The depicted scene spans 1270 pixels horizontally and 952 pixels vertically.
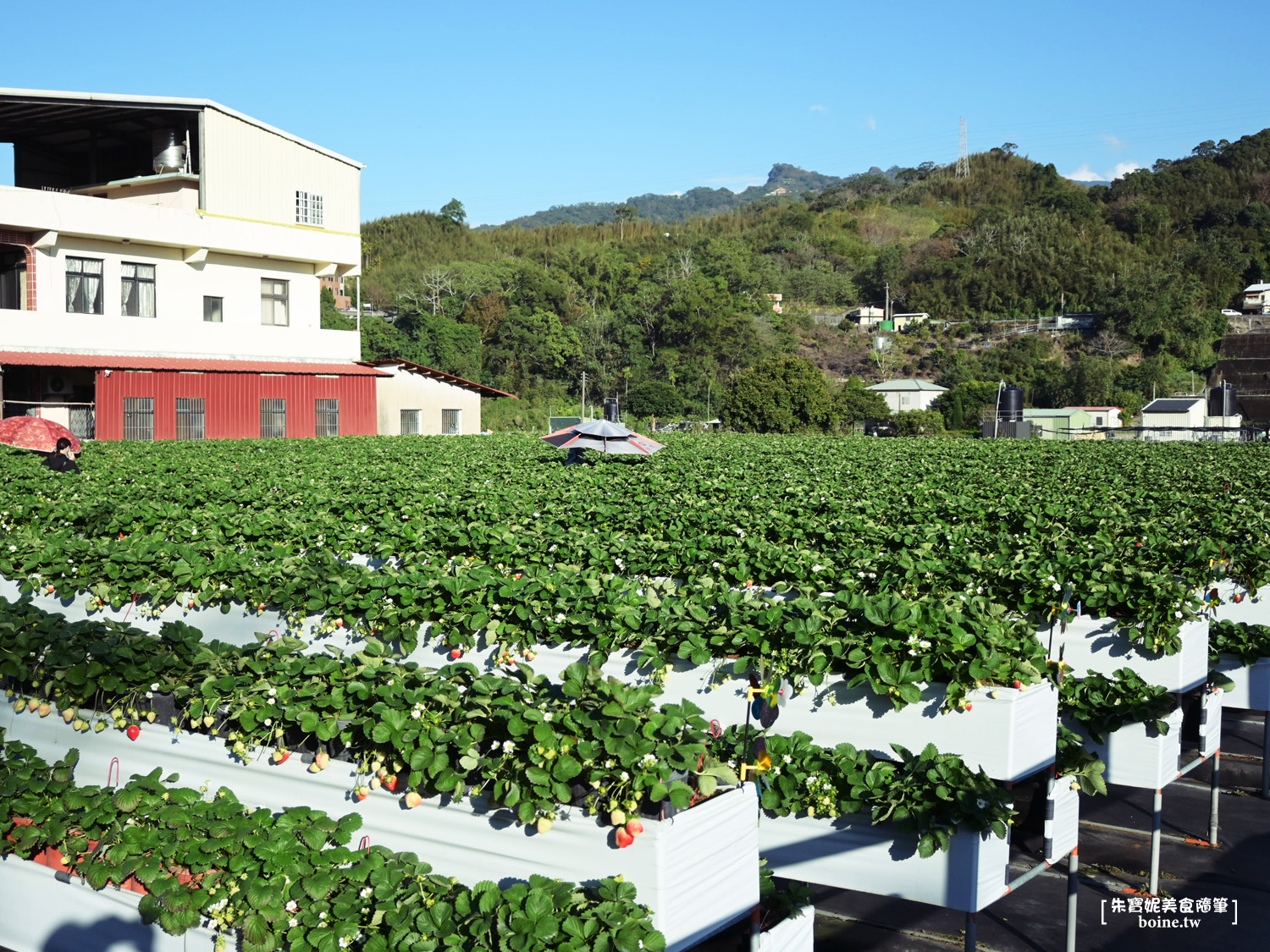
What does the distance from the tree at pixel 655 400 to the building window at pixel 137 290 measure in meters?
40.5

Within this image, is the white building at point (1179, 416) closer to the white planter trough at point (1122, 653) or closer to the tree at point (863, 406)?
the tree at point (863, 406)

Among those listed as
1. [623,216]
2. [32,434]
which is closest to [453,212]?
[623,216]

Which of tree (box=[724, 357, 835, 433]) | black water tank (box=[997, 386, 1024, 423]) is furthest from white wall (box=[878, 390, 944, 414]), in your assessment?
black water tank (box=[997, 386, 1024, 423])

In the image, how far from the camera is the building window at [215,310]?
31.3 metres

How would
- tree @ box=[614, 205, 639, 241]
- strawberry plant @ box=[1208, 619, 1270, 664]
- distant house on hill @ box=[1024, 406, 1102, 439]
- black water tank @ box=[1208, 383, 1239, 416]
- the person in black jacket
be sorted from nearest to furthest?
strawberry plant @ box=[1208, 619, 1270, 664], the person in black jacket, black water tank @ box=[1208, 383, 1239, 416], distant house on hill @ box=[1024, 406, 1102, 439], tree @ box=[614, 205, 639, 241]

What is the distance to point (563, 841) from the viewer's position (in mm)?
4000

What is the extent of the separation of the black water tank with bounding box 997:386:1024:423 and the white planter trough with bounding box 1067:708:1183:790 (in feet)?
118

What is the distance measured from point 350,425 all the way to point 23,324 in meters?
9.38

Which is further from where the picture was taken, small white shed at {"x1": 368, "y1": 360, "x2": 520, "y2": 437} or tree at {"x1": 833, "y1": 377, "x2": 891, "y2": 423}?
tree at {"x1": 833, "y1": 377, "x2": 891, "y2": 423}

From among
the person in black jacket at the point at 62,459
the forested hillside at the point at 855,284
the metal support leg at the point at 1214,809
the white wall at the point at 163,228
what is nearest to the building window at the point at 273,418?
the white wall at the point at 163,228

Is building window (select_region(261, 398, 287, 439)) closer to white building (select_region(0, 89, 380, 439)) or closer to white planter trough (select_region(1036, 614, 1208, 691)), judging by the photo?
white building (select_region(0, 89, 380, 439))

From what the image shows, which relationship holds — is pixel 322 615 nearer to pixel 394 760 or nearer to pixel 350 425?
pixel 394 760

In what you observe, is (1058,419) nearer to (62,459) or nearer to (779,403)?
(779,403)

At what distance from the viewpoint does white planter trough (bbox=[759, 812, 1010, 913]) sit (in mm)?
4871
